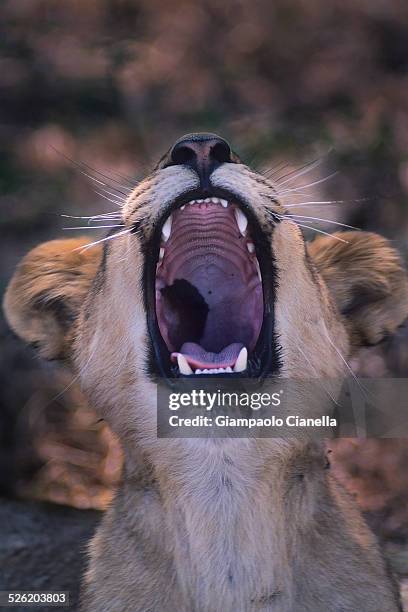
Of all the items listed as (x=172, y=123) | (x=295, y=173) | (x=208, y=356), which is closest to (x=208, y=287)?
(x=208, y=356)

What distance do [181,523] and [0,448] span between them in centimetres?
246

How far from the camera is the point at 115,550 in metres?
2.97

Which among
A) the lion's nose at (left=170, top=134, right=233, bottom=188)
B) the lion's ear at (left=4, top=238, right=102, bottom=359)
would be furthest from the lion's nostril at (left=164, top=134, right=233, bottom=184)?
the lion's ear at (left=4, top=238, right=102, bottom=359)

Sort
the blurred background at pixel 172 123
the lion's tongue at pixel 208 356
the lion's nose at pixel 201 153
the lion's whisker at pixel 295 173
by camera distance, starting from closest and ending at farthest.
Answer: the lion's nose at pixel 201 153, the lion's tongue at pixel 208 356, the lion's whisker at pixel 295 173, the blurred background at pixel 172 123

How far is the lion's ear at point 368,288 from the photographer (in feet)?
10.9

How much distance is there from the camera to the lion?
2.79m

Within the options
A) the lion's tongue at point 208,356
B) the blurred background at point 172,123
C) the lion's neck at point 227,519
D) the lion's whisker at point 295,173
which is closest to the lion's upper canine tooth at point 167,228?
the lion's tongue at point 208,356

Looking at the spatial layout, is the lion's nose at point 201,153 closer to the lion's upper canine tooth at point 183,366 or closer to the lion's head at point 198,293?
the lion's head at point 198,293

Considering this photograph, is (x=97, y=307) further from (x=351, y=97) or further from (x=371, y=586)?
(x=351, y=97)

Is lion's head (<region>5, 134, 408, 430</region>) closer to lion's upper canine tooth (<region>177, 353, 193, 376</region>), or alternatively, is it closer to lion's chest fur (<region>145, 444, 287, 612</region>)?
lion's upper canine tooth (<region>177, 353, 193, 376</region>)

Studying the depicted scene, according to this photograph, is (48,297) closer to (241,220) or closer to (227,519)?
(241,220)

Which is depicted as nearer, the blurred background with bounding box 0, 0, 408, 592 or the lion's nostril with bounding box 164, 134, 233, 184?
the lion's nostril with bounding box 164, 134, 233, 184

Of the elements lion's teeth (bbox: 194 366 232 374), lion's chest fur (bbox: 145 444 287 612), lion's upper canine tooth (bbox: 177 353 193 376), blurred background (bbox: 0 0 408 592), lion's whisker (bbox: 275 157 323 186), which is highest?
blurred background (bbox: 0 0 408 592)

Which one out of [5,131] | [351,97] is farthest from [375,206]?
[5,131]
